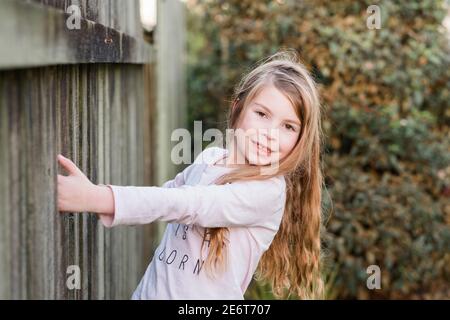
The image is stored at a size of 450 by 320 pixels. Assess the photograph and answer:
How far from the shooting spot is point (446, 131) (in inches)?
192

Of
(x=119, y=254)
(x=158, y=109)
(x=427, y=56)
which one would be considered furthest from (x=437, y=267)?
(x=119, y=254)

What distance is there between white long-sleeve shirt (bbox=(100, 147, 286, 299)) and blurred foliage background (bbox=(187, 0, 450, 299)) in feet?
6.89

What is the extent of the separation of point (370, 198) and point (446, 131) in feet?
2.85

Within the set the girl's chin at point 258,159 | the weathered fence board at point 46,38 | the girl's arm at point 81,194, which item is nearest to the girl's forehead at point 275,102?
the girl's chin at point 258,159

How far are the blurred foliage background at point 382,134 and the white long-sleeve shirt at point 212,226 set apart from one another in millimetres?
2100

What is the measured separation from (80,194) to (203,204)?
Answer: 1.20 feet

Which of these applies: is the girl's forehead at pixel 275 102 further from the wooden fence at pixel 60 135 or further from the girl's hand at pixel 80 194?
the girl's hand at pixel 80 194

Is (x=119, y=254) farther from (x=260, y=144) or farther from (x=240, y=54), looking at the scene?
(x=240, y=54)

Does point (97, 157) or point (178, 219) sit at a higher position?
point (97, 157)

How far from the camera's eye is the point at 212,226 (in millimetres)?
1993

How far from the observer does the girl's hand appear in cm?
170

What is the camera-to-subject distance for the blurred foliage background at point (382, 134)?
448 cm

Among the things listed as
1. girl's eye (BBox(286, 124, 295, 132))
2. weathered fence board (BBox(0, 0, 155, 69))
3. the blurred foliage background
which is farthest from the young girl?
the blurred foliage background

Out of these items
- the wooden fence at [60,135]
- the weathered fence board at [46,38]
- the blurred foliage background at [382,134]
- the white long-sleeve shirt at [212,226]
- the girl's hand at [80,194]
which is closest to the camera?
the weathered fence board at [46,38]
